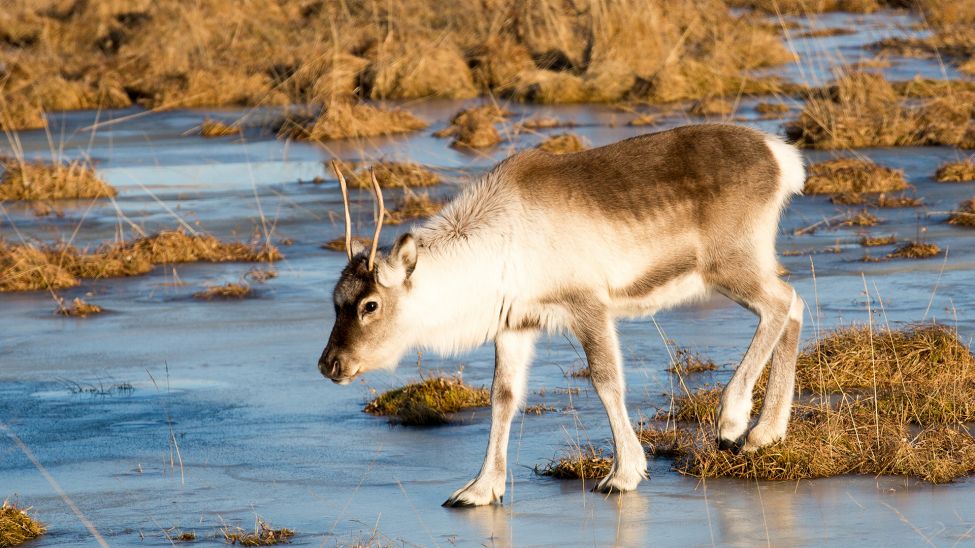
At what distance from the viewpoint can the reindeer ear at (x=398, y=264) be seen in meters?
7.70

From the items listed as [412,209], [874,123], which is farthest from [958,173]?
[412,209]

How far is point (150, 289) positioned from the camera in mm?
14484

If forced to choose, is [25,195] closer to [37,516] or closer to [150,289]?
[150,289]

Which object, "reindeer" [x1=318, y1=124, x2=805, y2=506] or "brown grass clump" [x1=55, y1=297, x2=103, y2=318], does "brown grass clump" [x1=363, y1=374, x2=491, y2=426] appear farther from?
"brown grass clump" [x1=55, y1=297, x2=103, y2=318]

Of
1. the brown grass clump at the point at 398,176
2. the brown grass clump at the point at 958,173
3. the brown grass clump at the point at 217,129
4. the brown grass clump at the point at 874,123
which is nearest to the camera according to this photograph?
the brown grass clump at the point at 958,173

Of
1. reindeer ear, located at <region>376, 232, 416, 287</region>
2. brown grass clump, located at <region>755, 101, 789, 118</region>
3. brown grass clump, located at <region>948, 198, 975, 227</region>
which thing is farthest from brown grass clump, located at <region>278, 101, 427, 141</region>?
reindeer ear, located at <region>376, 232, 416, 287</region>

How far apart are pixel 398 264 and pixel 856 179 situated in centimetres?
1064

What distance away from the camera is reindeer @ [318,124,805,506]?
788 centimetres

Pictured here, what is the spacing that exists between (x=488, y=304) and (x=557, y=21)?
2077 centimetres

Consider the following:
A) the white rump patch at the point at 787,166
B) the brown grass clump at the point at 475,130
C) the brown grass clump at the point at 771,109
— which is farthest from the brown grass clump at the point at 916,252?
the brown grass clump at the point at 771,109

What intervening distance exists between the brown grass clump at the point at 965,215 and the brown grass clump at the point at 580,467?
7.97 metres

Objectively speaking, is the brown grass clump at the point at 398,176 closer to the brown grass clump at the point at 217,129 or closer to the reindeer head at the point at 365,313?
the brown grass clump at the point at 217,129

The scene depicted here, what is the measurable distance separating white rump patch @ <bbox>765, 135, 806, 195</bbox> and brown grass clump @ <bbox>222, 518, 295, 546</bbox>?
3.49 meters

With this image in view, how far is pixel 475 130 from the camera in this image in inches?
843
